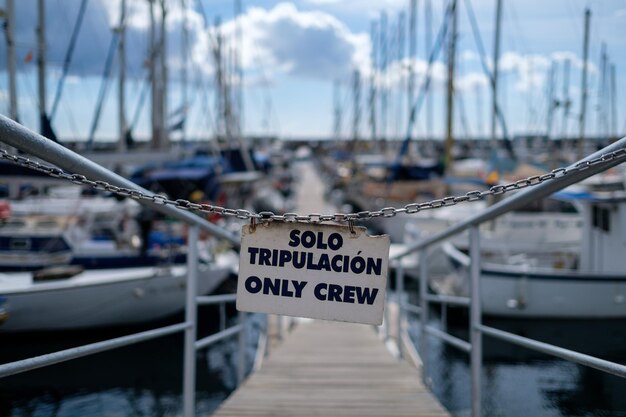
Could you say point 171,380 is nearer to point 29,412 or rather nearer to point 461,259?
point 29,412

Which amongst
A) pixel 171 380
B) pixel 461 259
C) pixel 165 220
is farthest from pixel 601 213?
pixel 165 220

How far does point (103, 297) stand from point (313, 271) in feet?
28.1

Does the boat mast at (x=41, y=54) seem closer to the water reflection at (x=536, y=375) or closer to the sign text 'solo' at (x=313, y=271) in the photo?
the water reflection at (x=536, y=375)

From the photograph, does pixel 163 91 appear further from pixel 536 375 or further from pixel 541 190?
pixel 541 190

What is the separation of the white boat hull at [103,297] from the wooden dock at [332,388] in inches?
164

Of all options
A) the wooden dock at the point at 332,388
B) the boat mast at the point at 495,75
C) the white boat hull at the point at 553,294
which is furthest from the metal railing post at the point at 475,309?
the boat mast at the point at 495,75

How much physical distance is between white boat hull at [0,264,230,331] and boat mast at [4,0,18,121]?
361cm

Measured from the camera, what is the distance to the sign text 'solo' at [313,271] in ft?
8.17

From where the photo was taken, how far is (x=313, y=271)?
8.28 ft

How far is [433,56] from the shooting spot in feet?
76.5

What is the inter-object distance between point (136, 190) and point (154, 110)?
19.5m

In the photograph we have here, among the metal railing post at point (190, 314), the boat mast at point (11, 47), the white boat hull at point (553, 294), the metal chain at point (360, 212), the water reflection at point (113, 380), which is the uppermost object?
the boat mast at point (11, 47)

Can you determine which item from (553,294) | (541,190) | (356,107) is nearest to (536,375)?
(553,294)

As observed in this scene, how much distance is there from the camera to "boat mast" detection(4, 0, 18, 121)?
12.2 meters
